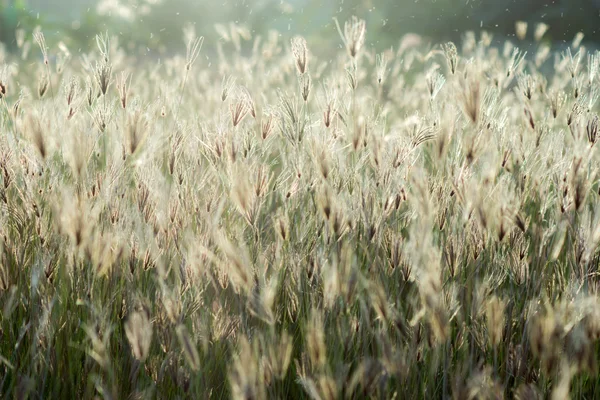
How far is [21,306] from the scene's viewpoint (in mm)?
1488

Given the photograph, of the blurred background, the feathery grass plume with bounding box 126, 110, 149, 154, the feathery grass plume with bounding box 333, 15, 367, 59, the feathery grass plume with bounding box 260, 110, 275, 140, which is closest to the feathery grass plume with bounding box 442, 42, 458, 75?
the feathery grass plume with bounding box 333, 15, 367, 59

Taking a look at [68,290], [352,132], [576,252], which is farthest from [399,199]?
[68,290]

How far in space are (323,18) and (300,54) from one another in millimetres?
9537

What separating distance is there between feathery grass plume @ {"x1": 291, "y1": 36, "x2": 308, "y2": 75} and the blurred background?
25.9 ft

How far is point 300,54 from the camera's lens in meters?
1.60

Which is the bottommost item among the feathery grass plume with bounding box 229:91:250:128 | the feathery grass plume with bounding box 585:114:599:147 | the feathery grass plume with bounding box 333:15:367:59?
the feathery grass plume with bounding box 585:114:599:147

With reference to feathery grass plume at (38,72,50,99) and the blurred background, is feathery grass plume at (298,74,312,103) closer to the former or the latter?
feathery grass plume at (38,72,50,99)

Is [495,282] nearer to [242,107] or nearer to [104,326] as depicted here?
[242,107]

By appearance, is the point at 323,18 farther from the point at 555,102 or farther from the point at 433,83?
the point at 555,102

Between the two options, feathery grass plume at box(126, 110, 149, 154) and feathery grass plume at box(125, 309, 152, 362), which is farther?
feathery grass plume at box(126, 110, 149, 154)

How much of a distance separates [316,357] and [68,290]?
76 centimetres

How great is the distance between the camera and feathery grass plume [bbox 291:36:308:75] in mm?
1602

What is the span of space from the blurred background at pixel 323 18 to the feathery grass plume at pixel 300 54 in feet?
25.9

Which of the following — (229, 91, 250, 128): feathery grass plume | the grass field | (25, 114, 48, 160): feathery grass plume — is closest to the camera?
the grass field
